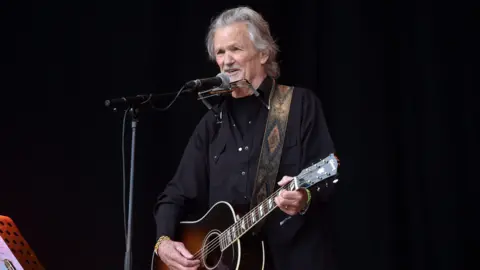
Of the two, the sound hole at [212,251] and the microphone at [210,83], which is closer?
the microphone at [210,83]

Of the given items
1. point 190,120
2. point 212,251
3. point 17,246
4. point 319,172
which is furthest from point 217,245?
point 190,120

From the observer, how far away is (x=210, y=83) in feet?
7.93

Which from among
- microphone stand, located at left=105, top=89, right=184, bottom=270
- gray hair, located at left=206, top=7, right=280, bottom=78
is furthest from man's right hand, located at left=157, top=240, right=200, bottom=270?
gray hair, located at left=206, top=7, right=280, bottom=78

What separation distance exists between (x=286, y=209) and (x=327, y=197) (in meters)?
0.17

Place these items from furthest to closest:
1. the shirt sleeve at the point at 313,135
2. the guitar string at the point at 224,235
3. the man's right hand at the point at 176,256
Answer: the man's right hand at the point at 176,256
the shirt sleeve at the point at 313,135
the guitar string at the point at 224,235

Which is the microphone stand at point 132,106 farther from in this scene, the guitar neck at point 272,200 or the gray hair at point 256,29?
the gray hair at point 256,29

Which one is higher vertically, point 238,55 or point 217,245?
point 238,55

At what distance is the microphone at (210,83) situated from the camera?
2346mm

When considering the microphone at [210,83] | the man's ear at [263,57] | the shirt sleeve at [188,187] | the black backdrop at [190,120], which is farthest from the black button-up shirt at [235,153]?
the black backdrop at [190,120]

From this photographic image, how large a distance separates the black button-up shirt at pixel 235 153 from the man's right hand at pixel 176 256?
8 cm

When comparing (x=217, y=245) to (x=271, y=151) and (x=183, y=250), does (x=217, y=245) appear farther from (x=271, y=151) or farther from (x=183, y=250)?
(x=271, y=151)

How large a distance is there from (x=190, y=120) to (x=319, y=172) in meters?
1.57

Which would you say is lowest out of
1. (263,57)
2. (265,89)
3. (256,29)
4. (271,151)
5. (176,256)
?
(176,256)

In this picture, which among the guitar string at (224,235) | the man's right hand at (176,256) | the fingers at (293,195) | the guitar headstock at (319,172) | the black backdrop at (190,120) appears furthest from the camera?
the black backdrop at (190,120)
